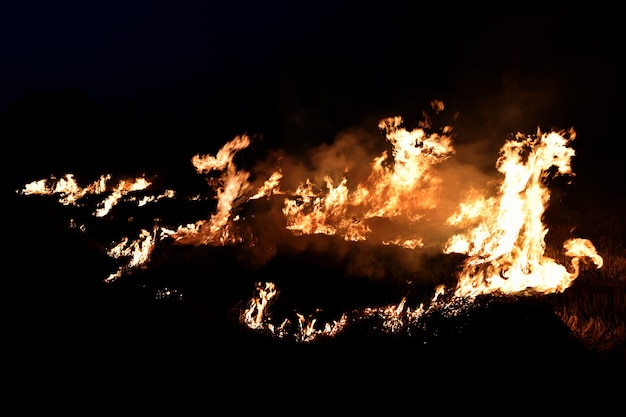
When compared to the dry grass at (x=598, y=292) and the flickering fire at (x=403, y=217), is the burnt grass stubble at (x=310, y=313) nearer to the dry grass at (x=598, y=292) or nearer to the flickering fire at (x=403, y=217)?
the dry grass at (x=598, y=292)

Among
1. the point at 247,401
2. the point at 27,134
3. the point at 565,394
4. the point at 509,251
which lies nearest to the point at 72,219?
the point at 247,401

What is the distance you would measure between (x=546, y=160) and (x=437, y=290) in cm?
225

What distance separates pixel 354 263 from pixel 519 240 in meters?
Answer: 2.39

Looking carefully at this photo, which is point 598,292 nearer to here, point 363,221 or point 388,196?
point 363,221

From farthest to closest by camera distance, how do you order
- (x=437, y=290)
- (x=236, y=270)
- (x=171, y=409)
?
(x=236, y=270) → (x=437, y=290) → (x=171, y=409)

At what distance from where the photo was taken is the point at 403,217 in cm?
715

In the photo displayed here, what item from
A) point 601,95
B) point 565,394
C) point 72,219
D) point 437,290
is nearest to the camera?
point 565,394

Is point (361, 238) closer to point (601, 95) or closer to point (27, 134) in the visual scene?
point (601, 95)

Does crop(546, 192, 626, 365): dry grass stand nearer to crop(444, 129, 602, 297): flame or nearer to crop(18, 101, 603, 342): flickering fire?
crop(18, 101, 603, 342): flickering fire

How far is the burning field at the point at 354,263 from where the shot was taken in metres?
Result: 4.15

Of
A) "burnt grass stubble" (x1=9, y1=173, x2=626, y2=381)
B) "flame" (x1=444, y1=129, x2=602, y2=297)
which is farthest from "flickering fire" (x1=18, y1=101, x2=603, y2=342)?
"burnt grass stubble" (x1=9, y1=173, x2=626, y2=381)

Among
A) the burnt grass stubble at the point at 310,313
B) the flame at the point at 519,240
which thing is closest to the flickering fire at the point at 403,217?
the flame at the point at 519,240

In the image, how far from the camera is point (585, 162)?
12.3m

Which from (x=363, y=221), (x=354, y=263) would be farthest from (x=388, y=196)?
(x=354, y=263)
